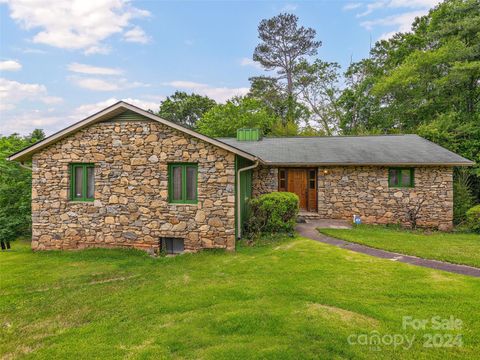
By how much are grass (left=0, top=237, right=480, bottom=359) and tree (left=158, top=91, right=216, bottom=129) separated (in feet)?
96.2

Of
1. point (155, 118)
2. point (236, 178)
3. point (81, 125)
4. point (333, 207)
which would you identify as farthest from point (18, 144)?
point (333, 207)

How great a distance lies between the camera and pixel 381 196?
11609 millimetres

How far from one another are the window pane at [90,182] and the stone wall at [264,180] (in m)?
6.81

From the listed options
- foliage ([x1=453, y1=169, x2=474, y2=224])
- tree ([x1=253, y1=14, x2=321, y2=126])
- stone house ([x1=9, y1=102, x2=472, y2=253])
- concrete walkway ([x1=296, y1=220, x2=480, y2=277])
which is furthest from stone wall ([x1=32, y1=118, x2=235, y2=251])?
tree ([x1=253, y1=14, x2=321, y2=126])

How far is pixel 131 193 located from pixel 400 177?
10924mm

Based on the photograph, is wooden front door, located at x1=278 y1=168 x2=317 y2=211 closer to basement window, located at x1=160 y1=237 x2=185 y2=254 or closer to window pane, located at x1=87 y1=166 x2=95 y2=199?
basement window, located at x1=160 y1=237 x2=185 y2=254

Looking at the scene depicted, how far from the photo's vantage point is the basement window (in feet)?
27.6

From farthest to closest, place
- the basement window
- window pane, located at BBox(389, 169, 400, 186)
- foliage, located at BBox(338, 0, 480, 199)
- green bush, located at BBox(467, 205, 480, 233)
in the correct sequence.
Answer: foliage, located at BBox(338, 0, 480, 199)
window pane, located at BBox(389, 169, 400, 186)
green bush, located at BBox(467, 205, 480, 233)
the basement window

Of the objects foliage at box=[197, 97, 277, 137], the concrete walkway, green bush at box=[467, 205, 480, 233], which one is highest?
foliage at box=[197, 97, 277, 137]

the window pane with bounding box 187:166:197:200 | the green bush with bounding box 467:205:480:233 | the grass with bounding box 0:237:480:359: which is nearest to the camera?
the grass with bounding box 0:237:480:359

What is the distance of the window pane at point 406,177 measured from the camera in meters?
11.6

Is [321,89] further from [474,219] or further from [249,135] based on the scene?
[474,219]

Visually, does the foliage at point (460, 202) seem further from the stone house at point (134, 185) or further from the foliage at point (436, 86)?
the stone house at point (134, 185)

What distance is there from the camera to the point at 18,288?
5988 mm
